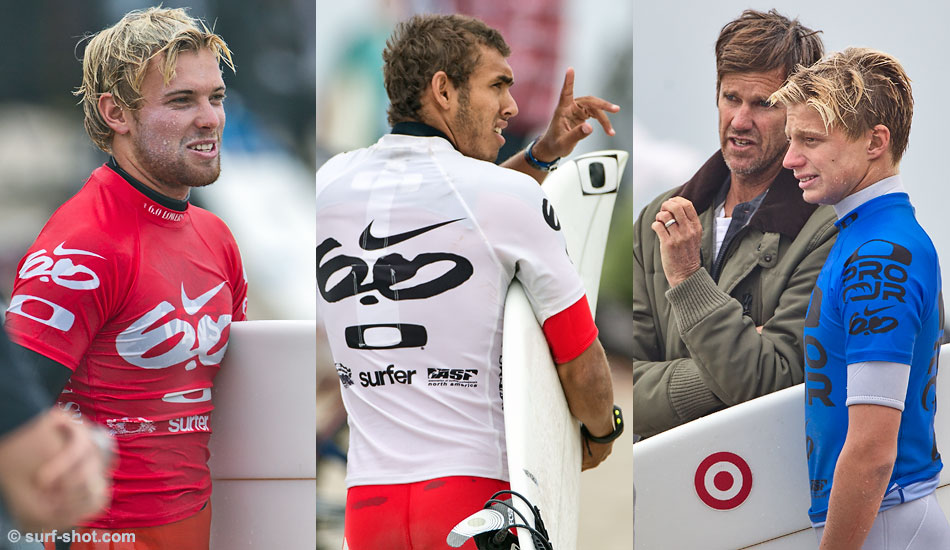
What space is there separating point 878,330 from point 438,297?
3.67 feet

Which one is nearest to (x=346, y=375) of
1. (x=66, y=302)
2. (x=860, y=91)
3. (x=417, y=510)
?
(x=417, y=510)

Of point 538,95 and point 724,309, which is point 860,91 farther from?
point 538,95

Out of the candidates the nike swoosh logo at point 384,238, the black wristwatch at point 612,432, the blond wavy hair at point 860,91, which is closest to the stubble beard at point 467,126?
the nike swoosh logo at point 384,238

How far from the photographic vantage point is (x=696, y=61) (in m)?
2.67

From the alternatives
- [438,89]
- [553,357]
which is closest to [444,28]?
[438,89]

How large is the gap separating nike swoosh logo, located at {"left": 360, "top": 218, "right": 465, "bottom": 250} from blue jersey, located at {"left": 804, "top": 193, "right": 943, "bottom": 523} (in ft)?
3.55

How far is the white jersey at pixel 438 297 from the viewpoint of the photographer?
1915 millimetres

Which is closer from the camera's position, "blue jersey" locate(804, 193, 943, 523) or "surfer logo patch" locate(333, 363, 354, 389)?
"surfer logo patch" locate(333, 363, 354, 389)

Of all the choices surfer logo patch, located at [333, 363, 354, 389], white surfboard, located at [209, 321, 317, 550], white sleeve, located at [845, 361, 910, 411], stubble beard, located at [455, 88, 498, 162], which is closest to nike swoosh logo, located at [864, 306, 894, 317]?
white sleeve, located at [845, 361, 910, 411]

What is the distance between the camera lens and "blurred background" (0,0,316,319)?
2.61m

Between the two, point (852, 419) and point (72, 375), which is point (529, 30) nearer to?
point (852, 419)

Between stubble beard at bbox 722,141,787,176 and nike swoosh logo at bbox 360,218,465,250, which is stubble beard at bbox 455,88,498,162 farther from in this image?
stubble beard at bbox 722,141,787,176

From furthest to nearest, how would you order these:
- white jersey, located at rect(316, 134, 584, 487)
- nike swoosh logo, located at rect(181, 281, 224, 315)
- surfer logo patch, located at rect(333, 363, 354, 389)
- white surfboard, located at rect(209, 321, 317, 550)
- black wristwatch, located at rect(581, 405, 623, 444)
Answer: white surfboard, located at rect(209, 321, 317, 550)
nike swoosh logo, located at rect(181, 281, 224, 315)
black wristwatch, located at rect(581, 405, 623, 444)
surfer logo patch, located at rect(333, 363, 354, 389)
white jersey, located at rect(316, 134, 584, 487)

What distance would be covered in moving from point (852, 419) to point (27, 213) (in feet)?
7.09
